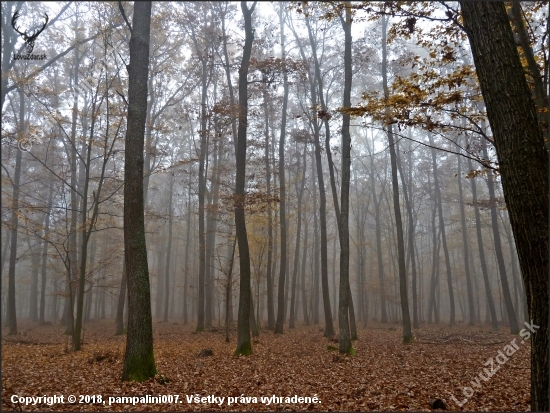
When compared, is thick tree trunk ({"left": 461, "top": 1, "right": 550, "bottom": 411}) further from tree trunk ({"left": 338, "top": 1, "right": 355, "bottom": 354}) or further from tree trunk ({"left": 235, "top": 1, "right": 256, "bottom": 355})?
tree trunk ({"left": 235, "top": 1, "right": 256, "bottom": 355})

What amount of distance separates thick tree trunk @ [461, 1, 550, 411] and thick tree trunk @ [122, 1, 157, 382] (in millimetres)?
5847

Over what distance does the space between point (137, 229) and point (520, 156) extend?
6157 mm

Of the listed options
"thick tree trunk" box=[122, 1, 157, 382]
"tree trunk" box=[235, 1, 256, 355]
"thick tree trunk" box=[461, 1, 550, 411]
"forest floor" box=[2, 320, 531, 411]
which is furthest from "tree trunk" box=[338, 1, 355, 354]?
"thick tree trunk" box=[461, 1, 550, 411]

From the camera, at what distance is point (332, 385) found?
22.3ft

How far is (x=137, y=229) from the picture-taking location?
6914 mm

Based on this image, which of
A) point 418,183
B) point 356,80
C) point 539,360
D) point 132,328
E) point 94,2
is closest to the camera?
point 539,360

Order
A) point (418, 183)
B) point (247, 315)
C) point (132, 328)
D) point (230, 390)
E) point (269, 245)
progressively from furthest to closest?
1. point (418, 183)
2. point (269, 245)
3. point (247, 315)
4. point (132, 328)
5. point (230, 390)

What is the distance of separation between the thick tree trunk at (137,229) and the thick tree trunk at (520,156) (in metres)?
5.85

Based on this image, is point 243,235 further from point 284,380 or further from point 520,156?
point 520,156

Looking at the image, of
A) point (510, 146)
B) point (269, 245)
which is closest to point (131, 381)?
point (510, 146)

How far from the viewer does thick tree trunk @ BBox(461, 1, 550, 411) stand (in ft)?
13.1

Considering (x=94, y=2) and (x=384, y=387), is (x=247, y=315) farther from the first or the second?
(x=94, y=2)

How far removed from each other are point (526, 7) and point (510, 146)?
4.45 metres

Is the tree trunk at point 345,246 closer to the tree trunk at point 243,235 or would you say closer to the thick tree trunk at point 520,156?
the tree trunk at point 243,235
